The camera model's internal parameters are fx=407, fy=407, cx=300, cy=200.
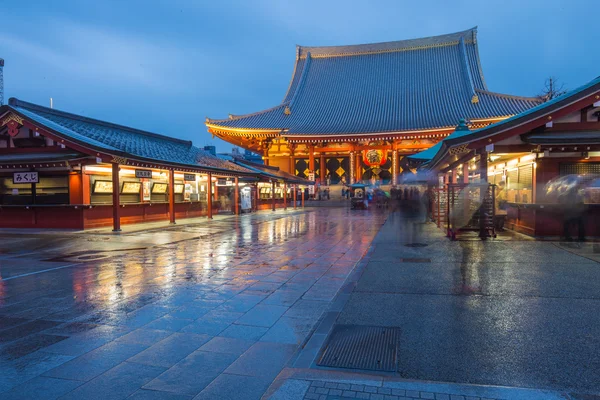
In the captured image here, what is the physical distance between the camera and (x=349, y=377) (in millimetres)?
3666

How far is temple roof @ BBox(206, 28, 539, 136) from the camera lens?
125 feet

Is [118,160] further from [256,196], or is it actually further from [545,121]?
[256,196]

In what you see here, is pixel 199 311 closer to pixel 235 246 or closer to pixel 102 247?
pixel 235 246

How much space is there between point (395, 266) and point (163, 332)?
5.14 meters

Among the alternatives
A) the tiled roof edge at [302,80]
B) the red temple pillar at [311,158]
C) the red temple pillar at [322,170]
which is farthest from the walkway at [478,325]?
the tiled roof edge at [302,80]

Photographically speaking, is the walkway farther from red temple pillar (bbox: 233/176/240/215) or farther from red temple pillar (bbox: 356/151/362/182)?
red temple pillar (bbox: 356/151/362/182)

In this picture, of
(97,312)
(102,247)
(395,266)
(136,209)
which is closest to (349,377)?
(97,312)

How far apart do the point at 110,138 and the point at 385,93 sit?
3293cm

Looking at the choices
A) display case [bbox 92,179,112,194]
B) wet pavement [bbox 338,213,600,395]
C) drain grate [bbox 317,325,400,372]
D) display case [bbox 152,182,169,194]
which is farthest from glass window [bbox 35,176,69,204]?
drain grate [bbox 317,325,400,372]

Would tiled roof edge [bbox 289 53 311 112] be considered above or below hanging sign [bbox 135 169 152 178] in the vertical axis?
above

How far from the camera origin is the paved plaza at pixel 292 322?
3.52 m

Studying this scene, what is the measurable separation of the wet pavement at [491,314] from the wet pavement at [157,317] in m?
1.07

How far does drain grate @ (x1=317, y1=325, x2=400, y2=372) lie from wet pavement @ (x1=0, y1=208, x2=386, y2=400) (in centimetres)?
40


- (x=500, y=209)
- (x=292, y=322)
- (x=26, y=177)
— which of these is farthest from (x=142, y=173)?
(x=500, y=209)
